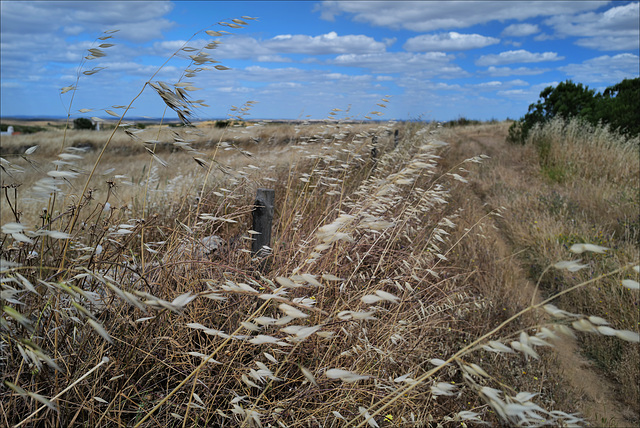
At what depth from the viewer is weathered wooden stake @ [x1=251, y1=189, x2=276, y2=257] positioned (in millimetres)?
3037

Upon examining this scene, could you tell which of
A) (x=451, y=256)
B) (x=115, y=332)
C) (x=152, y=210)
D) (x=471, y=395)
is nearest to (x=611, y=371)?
(x=471, y=395)

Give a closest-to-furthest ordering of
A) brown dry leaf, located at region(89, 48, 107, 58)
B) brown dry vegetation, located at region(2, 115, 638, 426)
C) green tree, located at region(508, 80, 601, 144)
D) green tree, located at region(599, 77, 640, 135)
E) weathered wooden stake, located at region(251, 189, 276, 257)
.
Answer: brown dry vegetation, located at region(2, 115, 638, 426)
brown dry leaf, located at region(89, 48, 107, 58)
weathered wooden stake, located at region(251, 189, 276, 257)
green tree, located at region(599, 77, 640, 135)
green tree, located at region(508, 80, 601, 144)

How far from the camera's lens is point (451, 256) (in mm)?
4652

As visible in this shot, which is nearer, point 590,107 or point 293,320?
point 293,320

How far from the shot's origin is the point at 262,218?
10.1 ft

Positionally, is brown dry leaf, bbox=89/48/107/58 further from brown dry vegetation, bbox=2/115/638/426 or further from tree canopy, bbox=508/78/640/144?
tree canopy, bbox=508/78/640/144

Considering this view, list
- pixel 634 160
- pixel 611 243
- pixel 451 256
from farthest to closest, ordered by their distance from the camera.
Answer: pixel 634 160 → pixel 611 243 → pixel 451 256

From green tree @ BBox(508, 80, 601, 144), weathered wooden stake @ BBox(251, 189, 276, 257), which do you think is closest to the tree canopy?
green tree @ BBox(508, 80, 601, 144)

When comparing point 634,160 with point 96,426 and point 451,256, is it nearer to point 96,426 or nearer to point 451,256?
point 451,256

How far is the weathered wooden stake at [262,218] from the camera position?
304cm

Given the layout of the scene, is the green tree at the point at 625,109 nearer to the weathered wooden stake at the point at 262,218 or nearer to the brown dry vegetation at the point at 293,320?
the brown dry vegetation at the point at 293,320

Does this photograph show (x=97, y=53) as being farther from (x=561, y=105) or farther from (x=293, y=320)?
(x=561, y=105)

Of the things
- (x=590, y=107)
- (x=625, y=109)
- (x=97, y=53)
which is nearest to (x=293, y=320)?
(x=97, y=53)

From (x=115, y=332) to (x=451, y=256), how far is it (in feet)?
12.3
